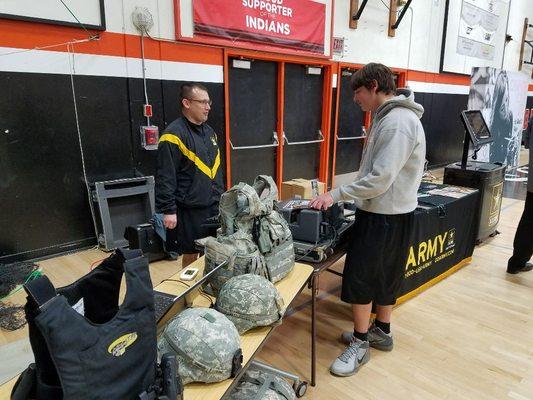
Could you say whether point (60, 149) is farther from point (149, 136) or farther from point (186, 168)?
point (186, 168)

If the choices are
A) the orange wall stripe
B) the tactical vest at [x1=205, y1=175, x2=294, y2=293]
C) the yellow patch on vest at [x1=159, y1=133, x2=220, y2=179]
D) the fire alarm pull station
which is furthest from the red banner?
the tactical vest at [x1=205, y1=175, x2=294, y2=293]

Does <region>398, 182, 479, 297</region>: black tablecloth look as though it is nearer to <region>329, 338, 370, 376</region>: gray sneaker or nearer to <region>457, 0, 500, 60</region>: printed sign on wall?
<region>329, 338, 370, 376</region>: gray sneaker

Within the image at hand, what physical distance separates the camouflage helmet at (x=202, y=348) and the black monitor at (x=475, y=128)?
326 cm

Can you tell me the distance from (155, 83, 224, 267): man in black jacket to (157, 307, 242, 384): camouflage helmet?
Result: 120 centimetres

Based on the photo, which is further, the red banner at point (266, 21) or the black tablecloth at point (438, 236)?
the red banner at point (266, 21)

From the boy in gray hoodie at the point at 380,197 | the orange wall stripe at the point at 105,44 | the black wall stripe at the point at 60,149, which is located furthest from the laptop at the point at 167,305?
the orange wall stripe at the point at 105,44

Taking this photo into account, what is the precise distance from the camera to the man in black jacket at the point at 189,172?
2.28 metres

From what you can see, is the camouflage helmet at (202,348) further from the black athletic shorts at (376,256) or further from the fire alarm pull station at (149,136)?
the fire alarm pull station at (149,136)

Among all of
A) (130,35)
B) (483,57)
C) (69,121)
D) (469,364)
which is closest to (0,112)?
(69,121)

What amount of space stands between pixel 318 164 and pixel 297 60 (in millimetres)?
1587

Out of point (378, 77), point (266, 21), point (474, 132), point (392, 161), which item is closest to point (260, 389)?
point (392, 161)

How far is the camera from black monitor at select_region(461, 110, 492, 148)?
3559 millimetres

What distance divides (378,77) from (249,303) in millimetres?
1208

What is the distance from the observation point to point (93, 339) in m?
0.84
